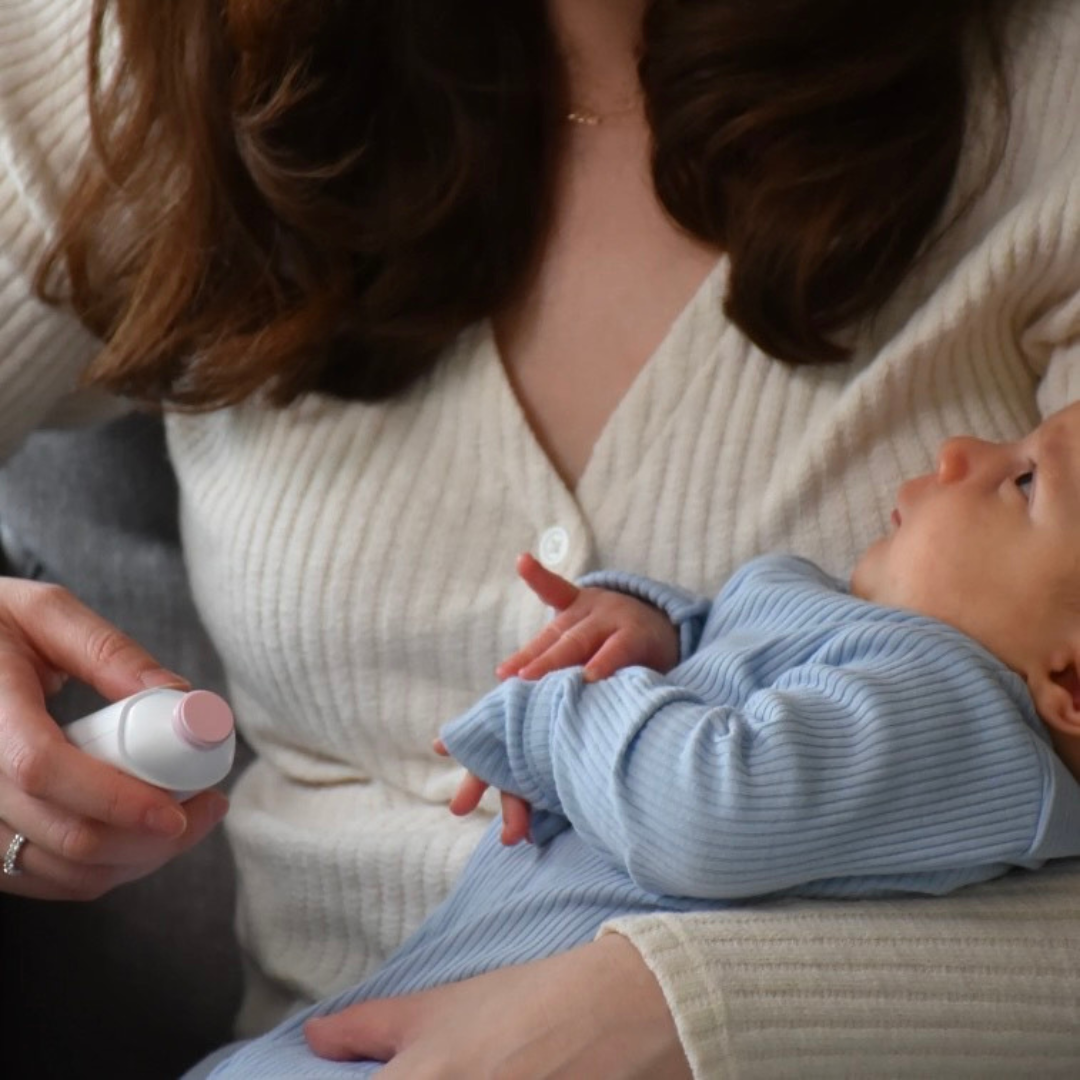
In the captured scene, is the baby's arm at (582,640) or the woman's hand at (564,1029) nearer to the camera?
the woman's hand at (564,1029)

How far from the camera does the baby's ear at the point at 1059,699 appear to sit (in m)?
1.06

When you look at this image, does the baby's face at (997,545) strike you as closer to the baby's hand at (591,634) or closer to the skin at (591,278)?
the baby's hand at (591,634)

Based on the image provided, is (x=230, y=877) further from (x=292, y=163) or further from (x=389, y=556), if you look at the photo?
(x=292, y=163)

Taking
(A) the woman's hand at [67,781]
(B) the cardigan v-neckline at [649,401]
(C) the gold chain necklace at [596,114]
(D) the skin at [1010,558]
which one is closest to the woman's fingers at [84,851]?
(A) the woman's hand at [67,781]

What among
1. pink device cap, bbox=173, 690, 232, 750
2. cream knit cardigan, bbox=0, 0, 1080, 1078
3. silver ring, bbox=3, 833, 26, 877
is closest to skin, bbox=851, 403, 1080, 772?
cream knit cardigan, bbox=0, 0, 1080, 1078

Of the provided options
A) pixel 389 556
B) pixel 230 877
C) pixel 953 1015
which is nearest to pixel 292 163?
pixel 389 556

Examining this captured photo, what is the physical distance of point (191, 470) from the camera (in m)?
1.45

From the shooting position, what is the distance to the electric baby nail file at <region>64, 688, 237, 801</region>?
1023 millimetres

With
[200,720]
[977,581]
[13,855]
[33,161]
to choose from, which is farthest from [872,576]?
[33,161]

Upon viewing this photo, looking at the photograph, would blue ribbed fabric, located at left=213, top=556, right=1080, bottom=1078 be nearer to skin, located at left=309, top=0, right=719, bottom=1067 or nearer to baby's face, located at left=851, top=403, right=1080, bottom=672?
baby's face, located at left=851, top=403, right=1080, bottom=672

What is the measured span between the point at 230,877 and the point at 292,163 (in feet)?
2.08

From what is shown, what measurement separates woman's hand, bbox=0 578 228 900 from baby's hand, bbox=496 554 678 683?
8.4 inches

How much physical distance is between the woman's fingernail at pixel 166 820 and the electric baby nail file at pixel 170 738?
0.01m

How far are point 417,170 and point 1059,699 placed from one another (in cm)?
63
